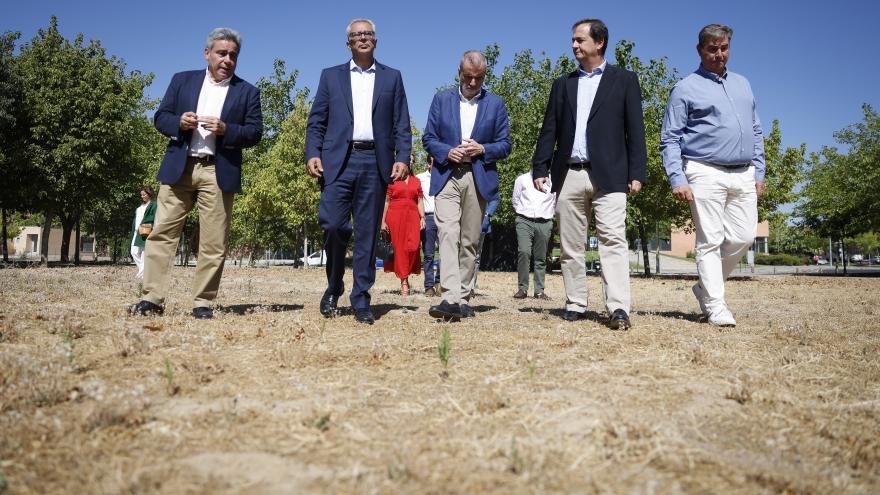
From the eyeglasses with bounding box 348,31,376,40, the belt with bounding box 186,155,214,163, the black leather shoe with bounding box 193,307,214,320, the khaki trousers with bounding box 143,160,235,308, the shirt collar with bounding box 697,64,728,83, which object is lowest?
the black leather shoe with bounding box 193,307,214,320

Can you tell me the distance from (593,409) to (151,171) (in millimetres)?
42182

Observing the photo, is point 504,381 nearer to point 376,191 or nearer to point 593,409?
point 593,409

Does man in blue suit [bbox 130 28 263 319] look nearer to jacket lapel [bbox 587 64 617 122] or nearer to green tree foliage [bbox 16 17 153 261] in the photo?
jacket lapel [bbox 587 64 617 122]

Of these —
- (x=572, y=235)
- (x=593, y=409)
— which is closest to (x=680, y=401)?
(x=593, y=409)

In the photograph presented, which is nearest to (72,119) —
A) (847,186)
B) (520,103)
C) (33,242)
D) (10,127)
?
(10,127)

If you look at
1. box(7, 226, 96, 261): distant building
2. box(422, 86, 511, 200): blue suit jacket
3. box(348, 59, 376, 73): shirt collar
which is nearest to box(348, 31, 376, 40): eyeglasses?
box(348, 59, 376, 73): shirt collar

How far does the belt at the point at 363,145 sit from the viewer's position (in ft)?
18.7

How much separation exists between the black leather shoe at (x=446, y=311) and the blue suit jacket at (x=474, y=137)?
1.09 m

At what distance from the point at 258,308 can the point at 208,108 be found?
6.66ft

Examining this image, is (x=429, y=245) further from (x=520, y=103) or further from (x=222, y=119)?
(x=520, y=103)

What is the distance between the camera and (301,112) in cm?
3123

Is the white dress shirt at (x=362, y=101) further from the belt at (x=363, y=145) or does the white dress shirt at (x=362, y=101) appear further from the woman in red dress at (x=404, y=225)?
the woman in red dress at (x=404, y=225)

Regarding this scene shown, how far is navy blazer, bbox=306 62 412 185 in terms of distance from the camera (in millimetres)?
5641

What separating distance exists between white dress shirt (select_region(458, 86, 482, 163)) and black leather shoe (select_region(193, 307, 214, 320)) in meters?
2.89
